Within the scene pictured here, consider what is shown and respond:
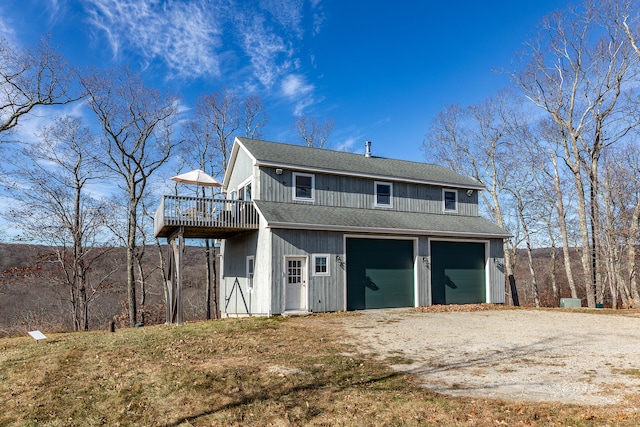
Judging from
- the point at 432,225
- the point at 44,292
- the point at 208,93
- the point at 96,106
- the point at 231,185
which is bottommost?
the point at 44,292

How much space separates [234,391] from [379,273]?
35.7 feet

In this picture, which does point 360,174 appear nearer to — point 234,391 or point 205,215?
point 205,215

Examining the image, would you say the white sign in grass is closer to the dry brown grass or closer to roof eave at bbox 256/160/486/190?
the dry brown grass

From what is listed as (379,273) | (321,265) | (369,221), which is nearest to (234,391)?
(321,265)

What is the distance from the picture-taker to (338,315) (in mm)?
14359

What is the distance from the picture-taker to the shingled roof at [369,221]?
1478cm

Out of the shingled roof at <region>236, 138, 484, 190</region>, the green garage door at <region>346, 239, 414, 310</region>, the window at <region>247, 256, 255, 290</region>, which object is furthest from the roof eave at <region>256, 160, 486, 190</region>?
the window at <region>247, 256, 255, 290</region>

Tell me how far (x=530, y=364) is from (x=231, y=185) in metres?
15.4

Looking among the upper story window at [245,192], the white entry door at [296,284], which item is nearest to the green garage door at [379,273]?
the white entry door at [296,284]

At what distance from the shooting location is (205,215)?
14664 mm

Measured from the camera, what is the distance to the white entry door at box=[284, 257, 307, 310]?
48.4 ft

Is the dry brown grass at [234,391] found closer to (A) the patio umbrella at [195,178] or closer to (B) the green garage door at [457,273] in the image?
(A) the patio umbrella at [195,178]

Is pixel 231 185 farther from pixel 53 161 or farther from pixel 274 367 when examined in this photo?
pixel 274 367

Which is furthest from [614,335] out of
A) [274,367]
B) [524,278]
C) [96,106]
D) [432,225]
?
[524,278]
